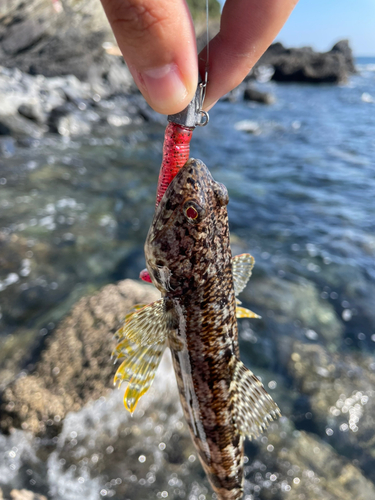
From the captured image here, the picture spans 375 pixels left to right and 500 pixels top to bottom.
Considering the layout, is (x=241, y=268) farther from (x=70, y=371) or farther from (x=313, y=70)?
(x=313, y=70)

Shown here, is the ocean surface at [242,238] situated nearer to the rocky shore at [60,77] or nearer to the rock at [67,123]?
the rock at [67,123]

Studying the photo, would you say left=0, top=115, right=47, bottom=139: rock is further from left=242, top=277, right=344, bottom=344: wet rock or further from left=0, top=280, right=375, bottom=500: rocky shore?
left=242, top=277, right=344, bottom=344: wet rock

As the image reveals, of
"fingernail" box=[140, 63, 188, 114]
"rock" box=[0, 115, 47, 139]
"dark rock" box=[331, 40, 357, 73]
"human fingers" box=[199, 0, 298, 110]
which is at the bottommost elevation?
"rock" box=[0, 115, 47, 139]

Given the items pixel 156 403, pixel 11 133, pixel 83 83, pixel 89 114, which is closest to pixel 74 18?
pixel 83 83

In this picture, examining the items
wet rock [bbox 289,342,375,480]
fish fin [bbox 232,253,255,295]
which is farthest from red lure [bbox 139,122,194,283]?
wet rock [bbox 289,342,375,480]

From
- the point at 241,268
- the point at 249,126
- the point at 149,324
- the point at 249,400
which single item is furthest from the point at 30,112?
the point at 249,400

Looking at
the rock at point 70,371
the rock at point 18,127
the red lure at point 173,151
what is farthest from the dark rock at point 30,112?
the red lure at point 173,151
